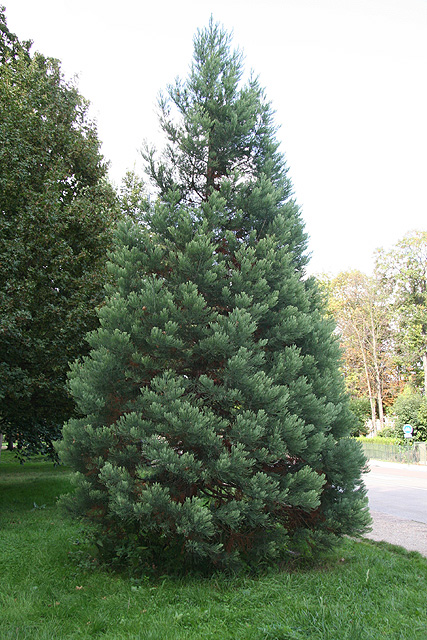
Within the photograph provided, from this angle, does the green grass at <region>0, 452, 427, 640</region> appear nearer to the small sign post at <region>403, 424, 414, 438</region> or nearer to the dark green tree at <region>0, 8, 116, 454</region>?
the dark green tree at <region>0, 8, 116, 454</region>

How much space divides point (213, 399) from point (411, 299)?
34139 millimetres

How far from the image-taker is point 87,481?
210 inches

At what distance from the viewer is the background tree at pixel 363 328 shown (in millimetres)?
41312

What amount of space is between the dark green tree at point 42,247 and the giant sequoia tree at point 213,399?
336 centimetres

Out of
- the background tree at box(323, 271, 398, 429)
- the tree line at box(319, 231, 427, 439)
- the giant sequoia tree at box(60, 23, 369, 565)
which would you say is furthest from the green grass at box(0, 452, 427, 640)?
the background tree at box(323, 271, 398, 429)

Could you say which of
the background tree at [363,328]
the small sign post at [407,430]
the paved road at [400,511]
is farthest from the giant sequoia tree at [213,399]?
the background tree at [363,328]

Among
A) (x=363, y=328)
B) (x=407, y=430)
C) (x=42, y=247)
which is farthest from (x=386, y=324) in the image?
(x=42, y=247)

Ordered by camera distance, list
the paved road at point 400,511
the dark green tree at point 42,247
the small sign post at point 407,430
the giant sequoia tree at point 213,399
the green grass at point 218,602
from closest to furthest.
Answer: the green grass at point 218,602
the giant sequoia tree at point 213,399
the paved road at point 400,511
the dark green tree at point 42,247
the small sign post at point 407,430

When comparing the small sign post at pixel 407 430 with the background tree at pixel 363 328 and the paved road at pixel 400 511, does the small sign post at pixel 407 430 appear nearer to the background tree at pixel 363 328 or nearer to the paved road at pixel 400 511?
the paved road at pixel 400 511

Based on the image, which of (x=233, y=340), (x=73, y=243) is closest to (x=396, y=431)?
(x=73, y=243)

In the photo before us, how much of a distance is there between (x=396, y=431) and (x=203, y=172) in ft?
96.3

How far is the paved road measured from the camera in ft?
27.1

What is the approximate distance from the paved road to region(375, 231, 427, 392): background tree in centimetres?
1617

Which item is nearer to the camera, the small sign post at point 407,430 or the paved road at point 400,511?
the paved road at point 400,511
